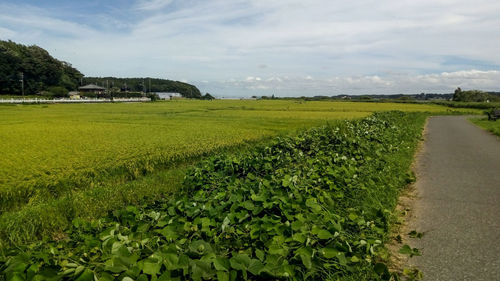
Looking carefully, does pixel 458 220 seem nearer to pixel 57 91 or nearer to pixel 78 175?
pixel 78 175

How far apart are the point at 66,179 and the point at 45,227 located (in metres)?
2.10

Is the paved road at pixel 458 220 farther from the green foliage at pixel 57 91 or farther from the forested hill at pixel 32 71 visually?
the green foliage at pixel 57 91

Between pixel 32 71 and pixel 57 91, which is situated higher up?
pixel 32 71

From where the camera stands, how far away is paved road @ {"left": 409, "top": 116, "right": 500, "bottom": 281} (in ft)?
11.2

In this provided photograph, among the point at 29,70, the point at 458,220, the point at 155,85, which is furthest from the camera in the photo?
the point at 155,85

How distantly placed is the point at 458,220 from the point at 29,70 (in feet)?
376

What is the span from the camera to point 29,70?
3748 inches

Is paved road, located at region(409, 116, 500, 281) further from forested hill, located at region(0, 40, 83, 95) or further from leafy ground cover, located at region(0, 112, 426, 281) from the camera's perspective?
forested hill, located at region(0, 40, 83, 95)

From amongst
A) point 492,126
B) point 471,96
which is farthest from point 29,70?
point 471,96

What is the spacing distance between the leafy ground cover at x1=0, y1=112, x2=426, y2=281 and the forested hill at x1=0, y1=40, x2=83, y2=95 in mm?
100477

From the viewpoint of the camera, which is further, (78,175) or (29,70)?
(29,70)

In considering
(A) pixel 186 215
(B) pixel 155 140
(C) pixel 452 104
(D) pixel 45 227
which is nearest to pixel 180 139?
(B) pixel 155 140

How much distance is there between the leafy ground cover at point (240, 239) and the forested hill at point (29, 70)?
330ft

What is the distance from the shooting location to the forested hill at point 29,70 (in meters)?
89.1
